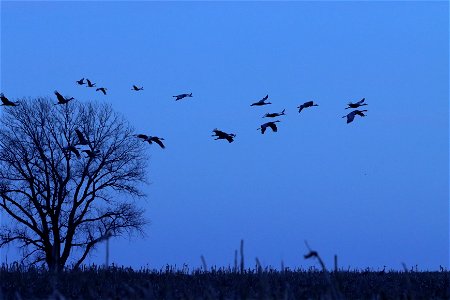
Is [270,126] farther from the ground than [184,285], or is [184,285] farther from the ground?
[270,126]

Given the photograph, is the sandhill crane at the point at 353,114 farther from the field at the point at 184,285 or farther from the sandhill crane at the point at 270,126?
the field at the point at 184,285

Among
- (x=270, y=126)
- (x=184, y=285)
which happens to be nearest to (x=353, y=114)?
(x=270, y=126)

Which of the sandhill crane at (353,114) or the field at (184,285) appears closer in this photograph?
the field at (184,285)

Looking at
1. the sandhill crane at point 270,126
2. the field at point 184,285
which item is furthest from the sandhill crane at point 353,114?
the field at point 184,285

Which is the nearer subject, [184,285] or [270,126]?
[184,285]

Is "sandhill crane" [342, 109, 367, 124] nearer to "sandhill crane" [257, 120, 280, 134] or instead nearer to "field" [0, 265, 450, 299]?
"sandhill crane" [257, 120, 280, 134]

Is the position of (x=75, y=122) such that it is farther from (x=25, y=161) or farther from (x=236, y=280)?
(x=236, y=280)

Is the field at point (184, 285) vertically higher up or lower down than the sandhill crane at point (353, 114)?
lower down

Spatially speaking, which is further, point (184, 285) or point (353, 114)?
point (353, 114)

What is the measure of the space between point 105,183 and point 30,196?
333cm

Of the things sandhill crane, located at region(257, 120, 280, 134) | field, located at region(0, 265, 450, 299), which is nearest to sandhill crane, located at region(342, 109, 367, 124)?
sandhill crane, located at region(257, 120, 280, 134)

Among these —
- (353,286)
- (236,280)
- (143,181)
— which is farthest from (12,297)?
(143,181)

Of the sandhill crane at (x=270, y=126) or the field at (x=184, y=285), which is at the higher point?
the sandhill crane at (x=270, y=126)

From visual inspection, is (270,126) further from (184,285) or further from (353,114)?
(184,285)
